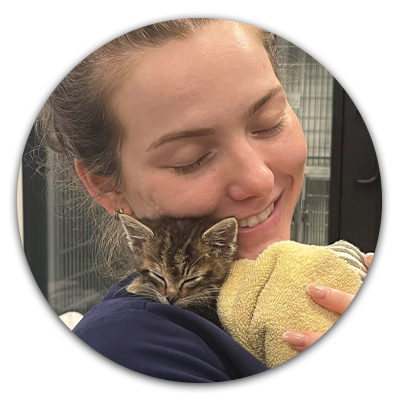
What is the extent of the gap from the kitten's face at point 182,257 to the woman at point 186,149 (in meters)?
0.02

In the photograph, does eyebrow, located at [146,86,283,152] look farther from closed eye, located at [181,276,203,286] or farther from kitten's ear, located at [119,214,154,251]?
closed eye, located at [181,276,203,286]

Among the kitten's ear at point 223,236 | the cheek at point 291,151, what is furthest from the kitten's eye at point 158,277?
the cheek at point 291,151

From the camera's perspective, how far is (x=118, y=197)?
4.04 ft

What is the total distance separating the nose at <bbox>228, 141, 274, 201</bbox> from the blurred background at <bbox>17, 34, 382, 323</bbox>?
119 mm

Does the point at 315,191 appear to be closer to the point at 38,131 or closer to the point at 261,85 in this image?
the point at 261,85

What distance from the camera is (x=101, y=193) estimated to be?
4.09 feet

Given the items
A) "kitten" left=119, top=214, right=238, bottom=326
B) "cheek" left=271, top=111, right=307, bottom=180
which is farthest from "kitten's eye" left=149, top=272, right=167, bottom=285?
"cheek" left=271, top=111, right=307, bottom=180

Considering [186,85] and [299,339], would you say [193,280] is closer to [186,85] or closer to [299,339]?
[299,339]

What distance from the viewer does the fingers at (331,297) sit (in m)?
1.17

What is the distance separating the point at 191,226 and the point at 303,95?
36 centimetres

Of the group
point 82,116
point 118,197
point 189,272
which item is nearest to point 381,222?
point 189,272

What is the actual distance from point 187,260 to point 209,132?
25 centimetres

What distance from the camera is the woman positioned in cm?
116

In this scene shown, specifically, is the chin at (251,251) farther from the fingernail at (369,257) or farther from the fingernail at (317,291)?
the fingernail at (369,257)
